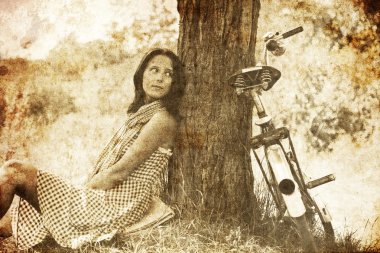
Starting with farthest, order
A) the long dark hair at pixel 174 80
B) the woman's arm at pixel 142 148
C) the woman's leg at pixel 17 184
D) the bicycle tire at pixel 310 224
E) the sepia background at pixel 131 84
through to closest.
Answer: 1. the sepia background at pixel 131 84
2. the long dark hair at pixel 174 80
3. the woman's arm at pixel 142 148
4. the bicycle tire at pixel 310 224
5. the woman's leg at pixel 17 184

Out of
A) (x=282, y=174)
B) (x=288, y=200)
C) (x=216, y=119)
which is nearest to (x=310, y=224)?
(x=288, y=200)

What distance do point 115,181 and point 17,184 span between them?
2.34 feet

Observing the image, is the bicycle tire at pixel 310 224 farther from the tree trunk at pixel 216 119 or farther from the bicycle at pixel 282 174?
the tree trunk at pixel 216 119

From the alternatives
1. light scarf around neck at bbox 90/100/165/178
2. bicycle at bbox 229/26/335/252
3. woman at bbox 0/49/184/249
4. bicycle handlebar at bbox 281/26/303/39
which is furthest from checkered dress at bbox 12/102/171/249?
bicycle handlebar at bbox 281/26/303/39

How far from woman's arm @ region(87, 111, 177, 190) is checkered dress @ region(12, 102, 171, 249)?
0.06m

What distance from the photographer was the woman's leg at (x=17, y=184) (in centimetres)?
343

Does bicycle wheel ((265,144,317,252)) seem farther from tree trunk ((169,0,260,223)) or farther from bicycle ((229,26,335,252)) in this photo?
tree trunk ((169,0,260,223))

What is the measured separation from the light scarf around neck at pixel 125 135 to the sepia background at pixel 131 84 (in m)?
0.13

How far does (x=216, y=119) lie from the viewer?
3717 millimetres

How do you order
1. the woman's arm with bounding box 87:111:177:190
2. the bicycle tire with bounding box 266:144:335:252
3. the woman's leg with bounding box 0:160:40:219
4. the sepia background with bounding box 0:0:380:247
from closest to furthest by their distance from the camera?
the woman's leg with bounding box 0:160:40:219 → the bicycle tire with bounding box 266:144:335:252 → the woman's arm with bounding box 87:111:177:190 → the sepia background with bounding box 0:0:380:247

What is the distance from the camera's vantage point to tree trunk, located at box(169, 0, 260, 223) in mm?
3676

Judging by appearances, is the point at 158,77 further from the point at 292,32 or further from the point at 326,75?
the point at 326,75

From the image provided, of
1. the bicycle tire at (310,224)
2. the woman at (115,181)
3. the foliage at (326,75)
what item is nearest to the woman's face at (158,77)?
the woman at (115,181)

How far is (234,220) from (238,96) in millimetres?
960
